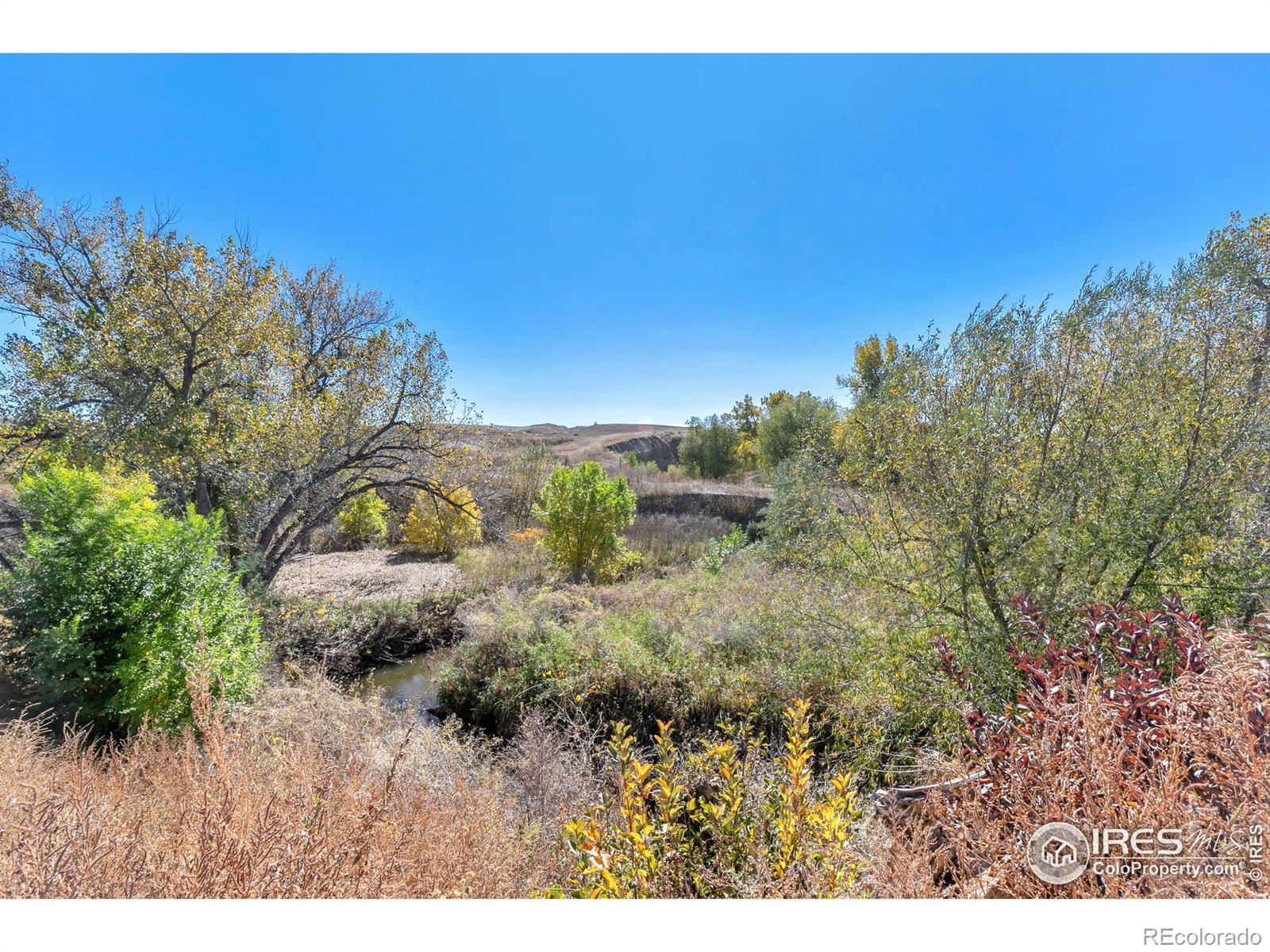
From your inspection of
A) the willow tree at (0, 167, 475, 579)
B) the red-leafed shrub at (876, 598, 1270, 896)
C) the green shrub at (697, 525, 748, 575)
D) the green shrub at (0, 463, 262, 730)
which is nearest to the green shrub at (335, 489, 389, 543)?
the willow tree at (0, 167, 475, 579)

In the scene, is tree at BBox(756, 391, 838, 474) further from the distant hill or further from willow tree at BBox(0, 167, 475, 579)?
willow tree at BBox(0, 167, 475, 579)

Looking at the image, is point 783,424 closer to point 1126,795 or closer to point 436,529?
point 436,529

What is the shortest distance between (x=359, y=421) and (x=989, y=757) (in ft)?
30.0

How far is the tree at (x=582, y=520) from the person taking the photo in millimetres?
10422

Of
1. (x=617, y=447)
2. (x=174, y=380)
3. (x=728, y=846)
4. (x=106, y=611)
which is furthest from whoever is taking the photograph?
(x=617, y=447)

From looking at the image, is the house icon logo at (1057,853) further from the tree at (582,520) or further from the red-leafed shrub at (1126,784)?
the tree at (582,520)

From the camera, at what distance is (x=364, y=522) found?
14.5 m

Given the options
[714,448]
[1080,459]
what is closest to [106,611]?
[1080,459]

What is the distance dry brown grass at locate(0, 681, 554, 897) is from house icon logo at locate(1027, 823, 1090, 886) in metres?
1.94

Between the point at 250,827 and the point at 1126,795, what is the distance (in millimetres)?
2963

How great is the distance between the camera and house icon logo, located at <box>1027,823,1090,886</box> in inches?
53.9

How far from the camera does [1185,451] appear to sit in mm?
3092

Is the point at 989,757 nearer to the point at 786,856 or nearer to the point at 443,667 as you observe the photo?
the point at 786,856
